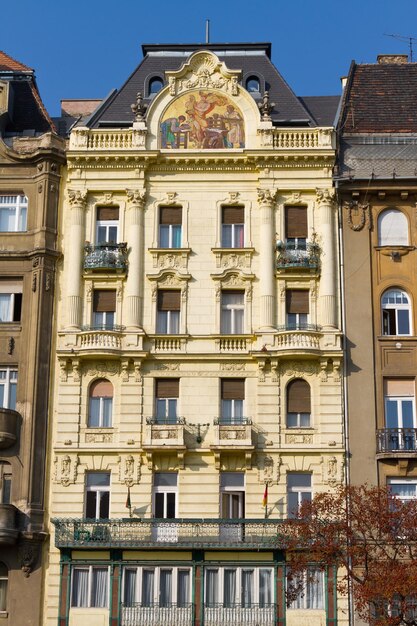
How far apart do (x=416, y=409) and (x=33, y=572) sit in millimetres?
15763

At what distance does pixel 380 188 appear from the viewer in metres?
47.7

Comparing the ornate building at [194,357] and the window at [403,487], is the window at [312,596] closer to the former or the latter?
the ornate building at [194,357]

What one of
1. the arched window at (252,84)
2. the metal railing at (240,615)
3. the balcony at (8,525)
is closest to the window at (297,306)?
the arched window at (252,84)

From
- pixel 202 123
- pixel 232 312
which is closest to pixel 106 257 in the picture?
pixel 232 312

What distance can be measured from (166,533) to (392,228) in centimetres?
1530

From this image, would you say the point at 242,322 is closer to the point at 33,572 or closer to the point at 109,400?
the point at 109,400

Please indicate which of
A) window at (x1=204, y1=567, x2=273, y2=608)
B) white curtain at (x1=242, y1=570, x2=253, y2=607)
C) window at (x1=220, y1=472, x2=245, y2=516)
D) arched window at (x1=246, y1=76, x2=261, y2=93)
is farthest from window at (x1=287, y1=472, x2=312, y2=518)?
arched window at (x1=246, y1=76, x2=261, y2=93)

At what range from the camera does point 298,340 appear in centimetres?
4541

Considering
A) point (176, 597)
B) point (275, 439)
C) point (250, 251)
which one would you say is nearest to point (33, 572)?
point (176, 597)

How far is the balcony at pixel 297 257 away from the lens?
153 ft

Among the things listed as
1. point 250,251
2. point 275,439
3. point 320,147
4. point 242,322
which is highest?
point 320,147

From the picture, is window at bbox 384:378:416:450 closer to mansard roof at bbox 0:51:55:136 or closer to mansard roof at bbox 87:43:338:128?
mansard roof at bbox 87:43:338:128

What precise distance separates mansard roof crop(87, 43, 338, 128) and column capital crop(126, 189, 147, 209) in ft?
11.7

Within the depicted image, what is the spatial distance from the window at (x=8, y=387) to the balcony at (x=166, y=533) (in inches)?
201
